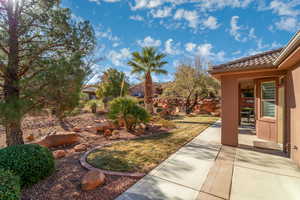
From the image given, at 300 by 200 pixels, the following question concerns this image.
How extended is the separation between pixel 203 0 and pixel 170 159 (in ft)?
26.3

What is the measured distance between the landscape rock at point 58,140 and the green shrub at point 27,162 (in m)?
2.73

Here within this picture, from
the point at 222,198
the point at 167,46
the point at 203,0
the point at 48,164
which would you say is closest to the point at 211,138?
the point at 222,198

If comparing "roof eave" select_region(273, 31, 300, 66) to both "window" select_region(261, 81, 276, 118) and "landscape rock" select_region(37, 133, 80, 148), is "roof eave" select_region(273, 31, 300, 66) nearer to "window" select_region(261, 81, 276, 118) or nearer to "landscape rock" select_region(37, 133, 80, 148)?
"window" select_region(261, 81, 276, 118)

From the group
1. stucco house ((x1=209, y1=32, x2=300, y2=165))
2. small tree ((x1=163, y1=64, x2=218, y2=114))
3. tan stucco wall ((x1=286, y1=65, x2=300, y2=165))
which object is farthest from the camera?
small tree ((x1=163, y1=64, x2=218, y2=114))

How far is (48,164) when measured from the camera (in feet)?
9.60

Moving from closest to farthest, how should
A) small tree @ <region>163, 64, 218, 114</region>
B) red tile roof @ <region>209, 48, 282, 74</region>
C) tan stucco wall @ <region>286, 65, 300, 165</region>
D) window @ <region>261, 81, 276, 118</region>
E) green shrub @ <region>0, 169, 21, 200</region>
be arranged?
green shrub @ <region>0, 169, 21, 200</region>
tan stucco wall @ <region>286, 65, 300, 165</region>
red tile roof @ <region>209, 48, 282, 74</region>
window @ <region>261, 81, 276, 118</region>
small tree @ <region>163, 64, 218, 114</region>

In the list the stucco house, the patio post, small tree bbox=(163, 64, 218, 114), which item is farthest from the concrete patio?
small tree bbox=(163, 64, 218, 114)

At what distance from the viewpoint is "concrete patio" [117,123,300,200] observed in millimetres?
2451

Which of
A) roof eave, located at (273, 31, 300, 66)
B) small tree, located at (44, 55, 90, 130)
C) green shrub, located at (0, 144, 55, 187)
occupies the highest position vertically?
roof eave, located at (273, 31, 300, 66)

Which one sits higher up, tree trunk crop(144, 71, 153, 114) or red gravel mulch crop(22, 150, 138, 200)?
tree trunk crop(144, 71, 153, 114)

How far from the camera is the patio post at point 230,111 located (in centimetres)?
495

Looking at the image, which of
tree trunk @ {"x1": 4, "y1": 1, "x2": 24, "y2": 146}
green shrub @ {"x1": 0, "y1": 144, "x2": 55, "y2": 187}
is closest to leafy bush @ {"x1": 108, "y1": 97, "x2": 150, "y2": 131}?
tree trunk @ {"x1": 4, "y1": 1, "x2": 24, "y2": 146}

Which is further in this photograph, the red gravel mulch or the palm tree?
the palm tree

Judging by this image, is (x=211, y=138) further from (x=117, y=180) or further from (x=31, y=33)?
(x=31, y=33)
